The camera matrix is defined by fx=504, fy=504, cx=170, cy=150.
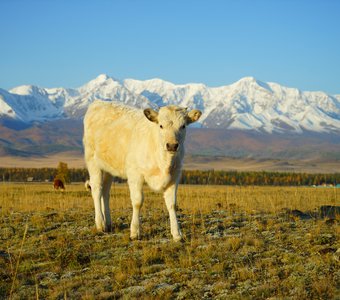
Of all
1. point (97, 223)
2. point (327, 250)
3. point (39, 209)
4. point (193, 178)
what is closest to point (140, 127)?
point (97, 223)

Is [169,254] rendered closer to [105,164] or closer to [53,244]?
[53,244]

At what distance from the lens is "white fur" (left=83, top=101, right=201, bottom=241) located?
12.7 m

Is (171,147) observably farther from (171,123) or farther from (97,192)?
(97,192)

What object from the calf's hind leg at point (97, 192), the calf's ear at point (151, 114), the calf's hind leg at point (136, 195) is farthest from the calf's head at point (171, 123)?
the calf's hind leg at point (97, 192)

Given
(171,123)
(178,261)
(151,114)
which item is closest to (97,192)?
(151,114)

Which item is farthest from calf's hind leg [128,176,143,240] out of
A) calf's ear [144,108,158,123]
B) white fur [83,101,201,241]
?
calf's ear [144,108,158,123]

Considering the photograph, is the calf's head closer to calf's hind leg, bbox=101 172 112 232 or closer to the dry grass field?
the dry grass field

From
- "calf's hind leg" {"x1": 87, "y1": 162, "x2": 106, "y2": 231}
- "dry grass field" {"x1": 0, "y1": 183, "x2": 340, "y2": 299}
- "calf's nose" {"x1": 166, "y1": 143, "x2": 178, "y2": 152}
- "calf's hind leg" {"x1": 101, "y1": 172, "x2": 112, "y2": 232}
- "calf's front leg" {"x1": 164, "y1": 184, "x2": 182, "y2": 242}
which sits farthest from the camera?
"calf's hind leg" {"x1": 101, "y1": 172, "x2": 112, "y2": 232}

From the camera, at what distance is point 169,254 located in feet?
35.3

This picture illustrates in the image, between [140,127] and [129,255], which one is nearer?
[129,255]

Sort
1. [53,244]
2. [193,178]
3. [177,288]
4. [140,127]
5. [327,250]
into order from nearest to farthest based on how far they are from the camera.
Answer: [177,288]
[327,250]
[53,244]
[140,127]
[193,178]

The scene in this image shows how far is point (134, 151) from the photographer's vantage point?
44.8ft

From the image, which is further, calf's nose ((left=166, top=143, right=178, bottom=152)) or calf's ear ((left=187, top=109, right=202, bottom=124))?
calf's ear ((left=187, top=109, right=202, bottom=124))

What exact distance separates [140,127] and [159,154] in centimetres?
171
